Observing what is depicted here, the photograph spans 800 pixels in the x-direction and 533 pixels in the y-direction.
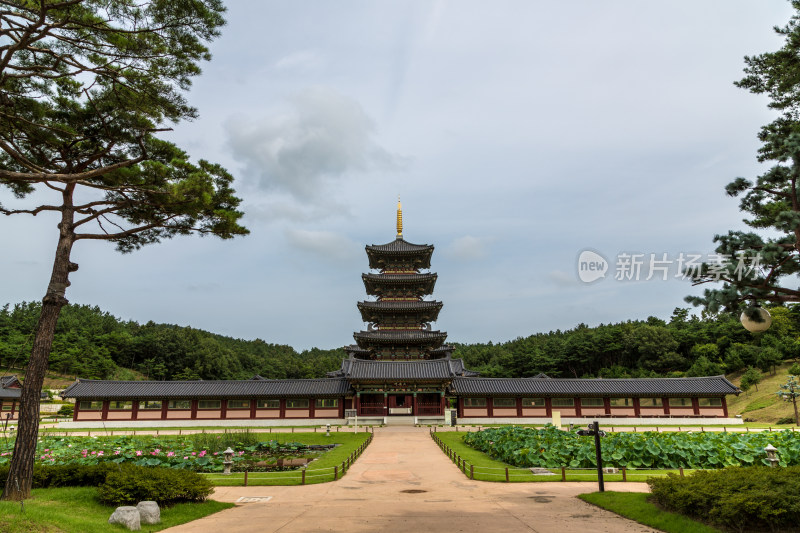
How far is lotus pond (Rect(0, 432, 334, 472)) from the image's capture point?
53.0ft

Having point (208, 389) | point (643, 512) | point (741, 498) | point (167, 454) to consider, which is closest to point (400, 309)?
point (208, 389)

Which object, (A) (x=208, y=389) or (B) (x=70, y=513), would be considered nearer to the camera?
(B) (x=70, y=513)

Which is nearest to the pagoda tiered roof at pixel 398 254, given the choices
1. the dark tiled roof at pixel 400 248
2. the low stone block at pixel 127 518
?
the dark tiled roof at pixel 400 248

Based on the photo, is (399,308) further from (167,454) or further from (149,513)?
(149,513)

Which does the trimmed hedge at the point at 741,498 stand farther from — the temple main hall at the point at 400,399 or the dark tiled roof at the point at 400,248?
the dark tiled roof at the point at 400,248

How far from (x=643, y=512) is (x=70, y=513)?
11452 mm

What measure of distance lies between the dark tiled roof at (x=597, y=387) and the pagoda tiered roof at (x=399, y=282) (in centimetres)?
1031

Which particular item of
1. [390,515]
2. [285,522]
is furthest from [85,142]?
[390,515]

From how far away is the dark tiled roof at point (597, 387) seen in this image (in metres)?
38.5

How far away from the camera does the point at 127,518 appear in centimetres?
878

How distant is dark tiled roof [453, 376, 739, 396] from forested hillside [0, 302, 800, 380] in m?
19.6

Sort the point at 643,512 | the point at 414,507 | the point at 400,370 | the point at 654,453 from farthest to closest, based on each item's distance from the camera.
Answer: the point at 400,370, the point at 654,453, the point at 414,507, the point at 643,512

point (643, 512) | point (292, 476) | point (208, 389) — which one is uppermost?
point (208, 389)

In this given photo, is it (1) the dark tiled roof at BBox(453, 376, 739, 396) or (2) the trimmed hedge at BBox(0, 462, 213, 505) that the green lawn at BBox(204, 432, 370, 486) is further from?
(1) the dark tiled roof at BBox(453, 376, 739, 396)
